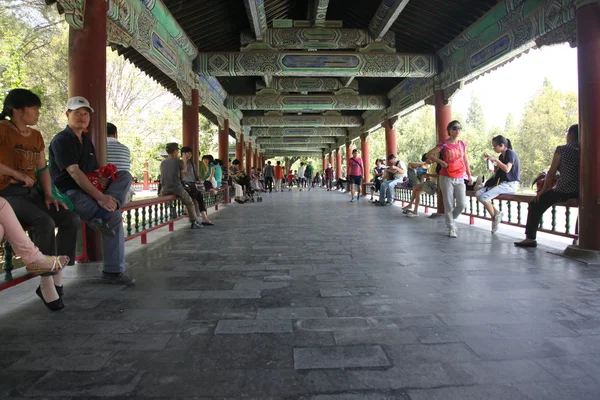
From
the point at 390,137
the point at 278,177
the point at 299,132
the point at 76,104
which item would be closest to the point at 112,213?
the point at 76,104

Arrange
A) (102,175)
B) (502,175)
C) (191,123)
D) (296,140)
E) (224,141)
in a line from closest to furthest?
1. (102,175)
2. (502,175)
3. (191,123)
4. (224,141)
5. (296,140)

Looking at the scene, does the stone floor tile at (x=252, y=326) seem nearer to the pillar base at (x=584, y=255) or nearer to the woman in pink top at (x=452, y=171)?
the pillar base at (x=584, y=255)

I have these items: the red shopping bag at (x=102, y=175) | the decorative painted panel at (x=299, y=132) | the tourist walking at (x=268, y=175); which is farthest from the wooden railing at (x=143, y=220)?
the decorative painted panel at (x=299, y=132)

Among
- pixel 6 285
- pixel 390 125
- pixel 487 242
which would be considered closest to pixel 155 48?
pixel 6 285

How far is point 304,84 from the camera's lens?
11.4 meters

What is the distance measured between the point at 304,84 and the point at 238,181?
3666 mm

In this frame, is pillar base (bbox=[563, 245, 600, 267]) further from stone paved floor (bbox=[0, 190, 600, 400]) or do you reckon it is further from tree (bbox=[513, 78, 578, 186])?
tree (bbox=[513, 78, 578, 186])

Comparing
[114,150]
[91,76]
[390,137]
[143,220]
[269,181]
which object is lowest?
[143,220]

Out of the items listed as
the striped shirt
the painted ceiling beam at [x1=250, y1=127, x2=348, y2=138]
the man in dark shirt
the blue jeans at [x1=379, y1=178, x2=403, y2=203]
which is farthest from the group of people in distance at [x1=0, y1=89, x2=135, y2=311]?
the painted ceiling beam at [x1=250, y1=127, x2=348, y2=138]

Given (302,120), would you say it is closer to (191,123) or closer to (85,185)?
(191,123)

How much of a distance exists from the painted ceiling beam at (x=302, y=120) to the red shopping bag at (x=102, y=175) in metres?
13.1

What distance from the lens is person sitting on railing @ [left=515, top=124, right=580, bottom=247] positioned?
4109 millimetres

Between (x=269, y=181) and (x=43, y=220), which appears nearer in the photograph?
(x=43, y=220)

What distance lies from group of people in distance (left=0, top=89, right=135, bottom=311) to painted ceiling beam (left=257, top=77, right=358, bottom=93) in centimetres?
900
